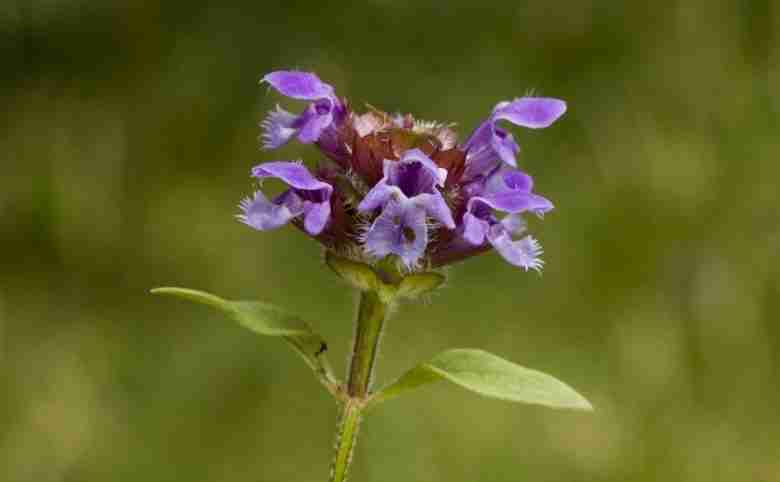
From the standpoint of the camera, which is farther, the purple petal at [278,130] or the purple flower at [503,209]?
the purple petal at [278,130]

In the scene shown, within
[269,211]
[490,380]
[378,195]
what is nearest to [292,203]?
[269,211]

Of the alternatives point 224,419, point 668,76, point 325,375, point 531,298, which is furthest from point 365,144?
point 668,76

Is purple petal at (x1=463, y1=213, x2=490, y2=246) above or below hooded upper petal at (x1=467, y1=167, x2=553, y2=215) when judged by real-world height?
below

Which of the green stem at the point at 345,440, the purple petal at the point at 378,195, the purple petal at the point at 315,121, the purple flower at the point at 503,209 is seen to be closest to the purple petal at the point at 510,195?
the purple flower at the point at 503,209

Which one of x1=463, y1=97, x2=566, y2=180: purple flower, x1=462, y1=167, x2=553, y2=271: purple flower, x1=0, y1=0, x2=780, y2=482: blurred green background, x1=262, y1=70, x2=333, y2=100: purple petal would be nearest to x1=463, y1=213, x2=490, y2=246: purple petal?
x1=462, y1=167, x2=553, y2=271: purple flower

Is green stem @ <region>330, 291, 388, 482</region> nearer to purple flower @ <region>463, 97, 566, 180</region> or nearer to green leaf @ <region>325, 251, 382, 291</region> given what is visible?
green leaf @ <region>325, 251, 382, 291</region>

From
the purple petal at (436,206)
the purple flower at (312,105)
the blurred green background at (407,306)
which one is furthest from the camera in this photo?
the blurred green background at (407,306)

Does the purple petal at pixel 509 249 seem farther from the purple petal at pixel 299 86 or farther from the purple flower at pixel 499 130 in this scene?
the purple petal at pixel 299 86

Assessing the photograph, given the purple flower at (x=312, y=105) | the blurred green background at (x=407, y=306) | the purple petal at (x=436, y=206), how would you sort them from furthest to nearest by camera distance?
the blurred green background at (x=407, y=306), the purple flower at (x=312, y=105), the purple petal at (x=436, y=206)

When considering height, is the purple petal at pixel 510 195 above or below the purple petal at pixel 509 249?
above
